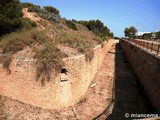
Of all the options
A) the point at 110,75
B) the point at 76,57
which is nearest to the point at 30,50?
the point at 76,57

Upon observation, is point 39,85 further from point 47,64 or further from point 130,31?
point 130,31

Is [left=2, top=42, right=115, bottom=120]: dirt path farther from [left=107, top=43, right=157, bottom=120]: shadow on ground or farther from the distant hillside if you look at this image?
the distant hillside

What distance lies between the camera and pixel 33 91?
8.91m

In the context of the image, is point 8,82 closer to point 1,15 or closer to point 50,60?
point 50,60

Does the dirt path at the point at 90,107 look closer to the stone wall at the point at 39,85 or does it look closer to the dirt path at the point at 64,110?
the dirt path at the point at 64,110

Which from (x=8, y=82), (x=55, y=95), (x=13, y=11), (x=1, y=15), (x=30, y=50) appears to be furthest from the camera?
(x=13, y=11)

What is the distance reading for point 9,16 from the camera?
613 inches

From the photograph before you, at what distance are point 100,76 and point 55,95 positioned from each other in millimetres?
6708

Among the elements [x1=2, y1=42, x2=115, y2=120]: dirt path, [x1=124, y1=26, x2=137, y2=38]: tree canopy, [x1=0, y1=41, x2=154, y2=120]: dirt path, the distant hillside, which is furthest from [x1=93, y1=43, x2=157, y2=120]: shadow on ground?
[x1=124, y1=26, x2=137, y2=38]: tree canopy

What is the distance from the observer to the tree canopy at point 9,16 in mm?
14742

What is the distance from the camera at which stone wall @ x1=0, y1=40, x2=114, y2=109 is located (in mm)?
8789

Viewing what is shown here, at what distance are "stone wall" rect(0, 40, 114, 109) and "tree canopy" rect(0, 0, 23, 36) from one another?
6.12 metres

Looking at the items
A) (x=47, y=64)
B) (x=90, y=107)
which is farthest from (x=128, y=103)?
(x=47, y=64)

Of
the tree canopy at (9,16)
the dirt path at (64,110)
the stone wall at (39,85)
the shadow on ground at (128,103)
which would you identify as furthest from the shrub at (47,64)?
the tree canopy at (9,16)
